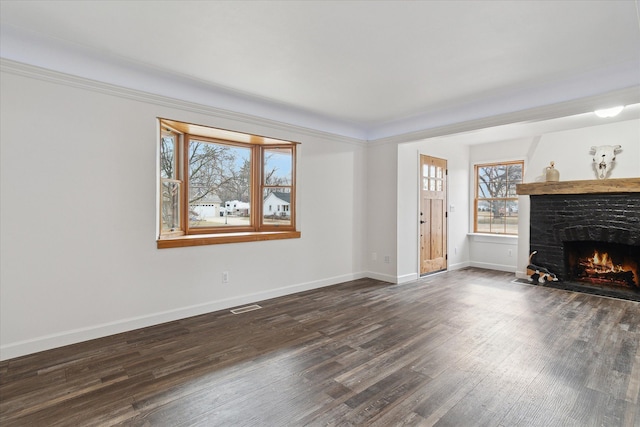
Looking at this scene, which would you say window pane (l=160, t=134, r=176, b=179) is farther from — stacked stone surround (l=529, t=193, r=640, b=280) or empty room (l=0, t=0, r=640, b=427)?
stacked stone surround (l=529, t=193, r=640, b=280)

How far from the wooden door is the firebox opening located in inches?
76.4

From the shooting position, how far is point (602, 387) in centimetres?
219

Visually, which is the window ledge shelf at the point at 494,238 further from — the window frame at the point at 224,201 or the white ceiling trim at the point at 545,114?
the window frame at the point at 224,201

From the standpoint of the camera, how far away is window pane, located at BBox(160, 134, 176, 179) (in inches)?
147

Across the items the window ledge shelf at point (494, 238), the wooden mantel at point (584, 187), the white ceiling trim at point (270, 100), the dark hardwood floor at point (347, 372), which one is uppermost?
the white ceiling trim at point (270, 100)

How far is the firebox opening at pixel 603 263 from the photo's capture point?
4.77 m

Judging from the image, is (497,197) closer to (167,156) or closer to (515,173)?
(515,173)

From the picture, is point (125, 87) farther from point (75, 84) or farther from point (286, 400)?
point (286, 400)

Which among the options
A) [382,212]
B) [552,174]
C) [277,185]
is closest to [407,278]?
[382,212]

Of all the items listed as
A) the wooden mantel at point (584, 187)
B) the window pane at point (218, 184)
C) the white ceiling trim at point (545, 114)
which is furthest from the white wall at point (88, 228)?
the wooden mantel at point (584, 187)

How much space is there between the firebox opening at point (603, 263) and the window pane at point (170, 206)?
600cm

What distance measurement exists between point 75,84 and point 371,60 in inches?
108

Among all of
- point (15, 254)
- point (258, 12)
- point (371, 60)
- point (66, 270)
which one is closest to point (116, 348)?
point (66, 270)

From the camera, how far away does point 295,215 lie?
470 centimetres
